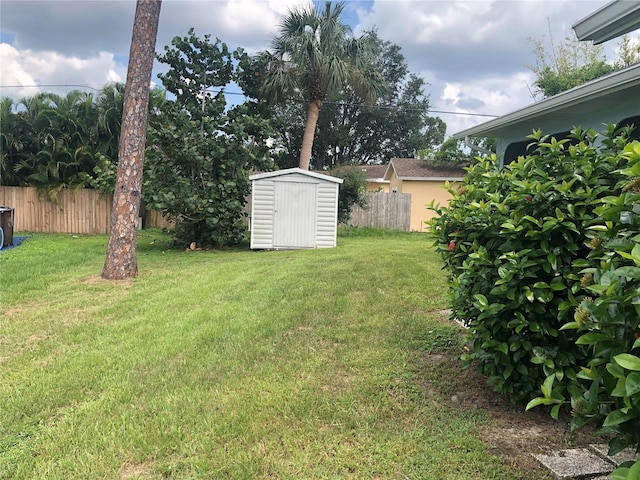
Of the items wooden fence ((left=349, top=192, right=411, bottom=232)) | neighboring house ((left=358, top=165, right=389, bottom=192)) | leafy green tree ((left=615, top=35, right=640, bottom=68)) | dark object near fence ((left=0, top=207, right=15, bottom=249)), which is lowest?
dark object near fence ((left=0, top=207, right=15, bottom=249))

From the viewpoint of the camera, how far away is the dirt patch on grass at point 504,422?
221cm

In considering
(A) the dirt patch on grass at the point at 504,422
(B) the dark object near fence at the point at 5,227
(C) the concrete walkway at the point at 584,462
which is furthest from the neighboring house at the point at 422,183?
(C) the concrete walkway at the point at 584,462

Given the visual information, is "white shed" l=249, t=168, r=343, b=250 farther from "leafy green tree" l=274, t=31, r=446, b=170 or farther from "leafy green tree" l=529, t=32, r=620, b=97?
"leafy green tree" l=274, t=31, r=446, b=170

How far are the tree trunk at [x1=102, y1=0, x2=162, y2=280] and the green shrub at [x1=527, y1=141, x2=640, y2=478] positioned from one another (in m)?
6.61

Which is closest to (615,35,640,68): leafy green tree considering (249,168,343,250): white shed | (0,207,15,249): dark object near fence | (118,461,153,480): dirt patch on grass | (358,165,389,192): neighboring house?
(358,165,389,192): neighboring house

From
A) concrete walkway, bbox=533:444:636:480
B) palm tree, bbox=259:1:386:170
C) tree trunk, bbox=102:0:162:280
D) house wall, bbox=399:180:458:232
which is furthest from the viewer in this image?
house wall, bbox=399:180:458:232

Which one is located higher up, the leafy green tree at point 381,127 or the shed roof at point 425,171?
the leafy green tree at point 381,127

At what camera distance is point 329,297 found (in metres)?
5.26

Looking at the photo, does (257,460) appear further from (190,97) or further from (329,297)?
(190,97)

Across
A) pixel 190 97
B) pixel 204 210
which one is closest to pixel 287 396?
pixel 204 210

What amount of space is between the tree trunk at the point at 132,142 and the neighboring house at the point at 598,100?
218 inches

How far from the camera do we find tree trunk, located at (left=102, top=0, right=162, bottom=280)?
693cm

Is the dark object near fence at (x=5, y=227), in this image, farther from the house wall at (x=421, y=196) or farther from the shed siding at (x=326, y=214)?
the house wall at (x=421, y=196)

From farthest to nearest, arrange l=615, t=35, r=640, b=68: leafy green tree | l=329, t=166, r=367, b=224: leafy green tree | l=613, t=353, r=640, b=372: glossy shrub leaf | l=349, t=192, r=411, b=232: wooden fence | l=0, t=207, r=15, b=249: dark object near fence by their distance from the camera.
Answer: l=349, t=192, r=411, b=232: wooden fence → l=615, t=35, r=640, b=68: leafy green tree → l=329, t=166, r=367, b=224: leafy green tree → l=0, t=207, r=15, b=249: dark object near fence → l=613, t=353, r=640, b=372: glossy shrub leaf
